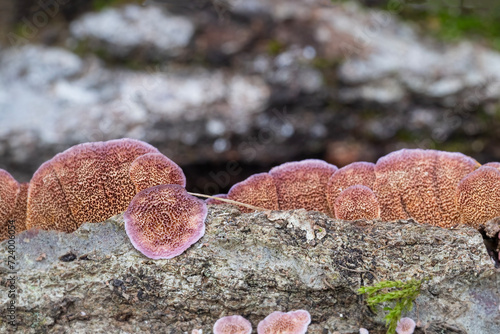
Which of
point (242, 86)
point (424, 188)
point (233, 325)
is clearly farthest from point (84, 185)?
point (242, 86)

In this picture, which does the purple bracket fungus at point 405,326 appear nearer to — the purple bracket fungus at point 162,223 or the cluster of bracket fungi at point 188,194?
the cluster of bracket fungi at point 188,194

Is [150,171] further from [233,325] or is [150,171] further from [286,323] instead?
[286,323]

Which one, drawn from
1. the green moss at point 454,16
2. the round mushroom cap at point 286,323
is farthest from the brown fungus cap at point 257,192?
the green moss at point 454,16

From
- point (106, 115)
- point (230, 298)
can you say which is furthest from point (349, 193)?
point (106, 115)

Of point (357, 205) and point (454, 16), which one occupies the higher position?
point (357, 205)

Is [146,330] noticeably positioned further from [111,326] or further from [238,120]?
[238,120]

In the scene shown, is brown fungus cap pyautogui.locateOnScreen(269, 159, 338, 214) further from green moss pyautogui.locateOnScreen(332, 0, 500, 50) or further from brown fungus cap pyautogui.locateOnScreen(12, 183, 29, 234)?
green moss pyautogui.locateOnScreen(332, 0, 500, 50)
